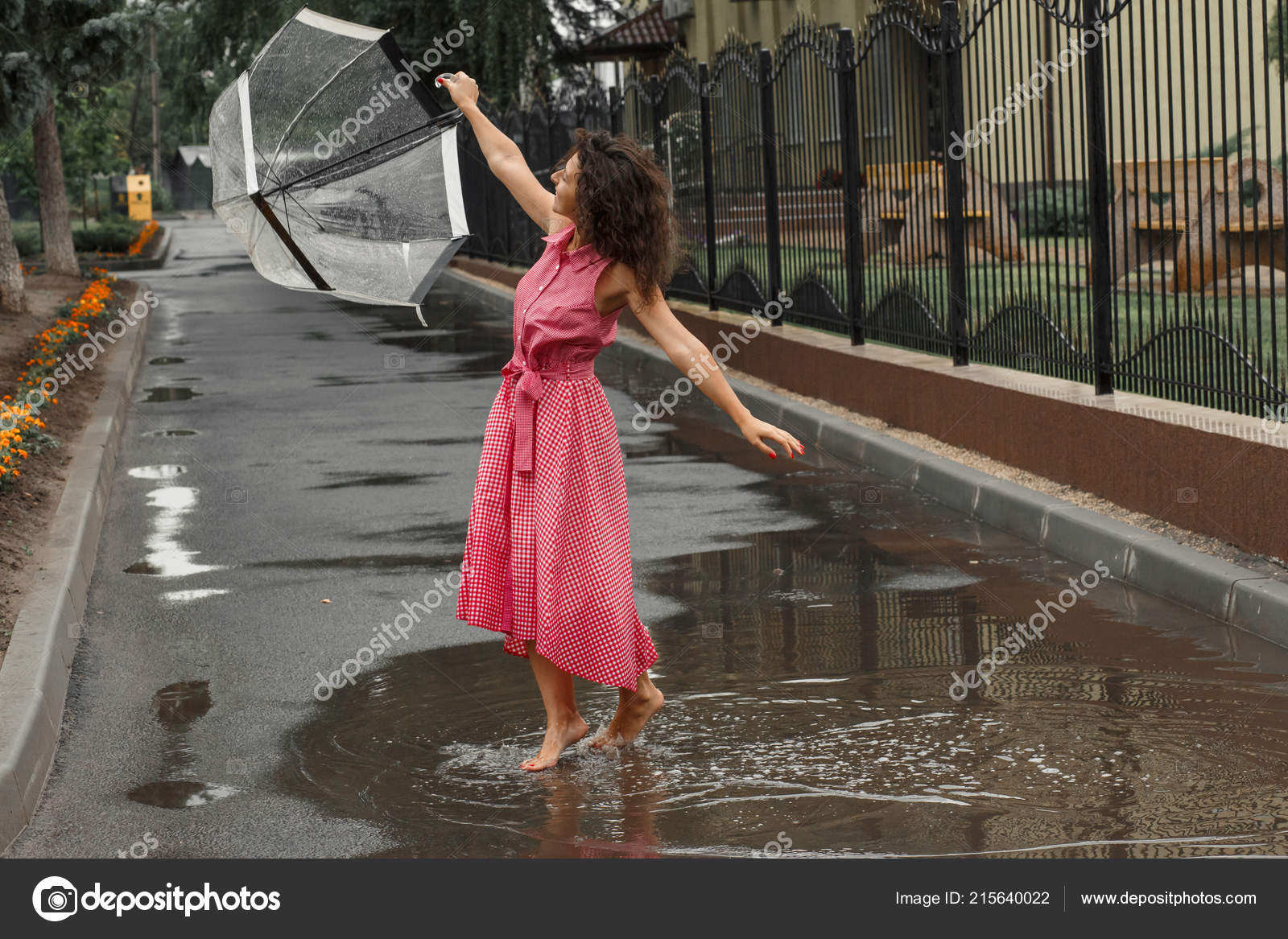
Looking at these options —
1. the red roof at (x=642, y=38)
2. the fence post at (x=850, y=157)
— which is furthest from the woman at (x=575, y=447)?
the red roof at (x=642, y=38)

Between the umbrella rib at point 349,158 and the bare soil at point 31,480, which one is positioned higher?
the umbrella rib at point 349,158

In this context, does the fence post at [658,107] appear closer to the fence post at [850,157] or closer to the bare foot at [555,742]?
the fence post at [850,157]

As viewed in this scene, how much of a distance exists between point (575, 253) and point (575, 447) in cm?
58

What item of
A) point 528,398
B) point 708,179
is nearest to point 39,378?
point 708,179

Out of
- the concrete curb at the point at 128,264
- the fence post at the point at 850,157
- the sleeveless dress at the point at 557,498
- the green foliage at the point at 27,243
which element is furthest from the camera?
the green foliage at the point at 27,243

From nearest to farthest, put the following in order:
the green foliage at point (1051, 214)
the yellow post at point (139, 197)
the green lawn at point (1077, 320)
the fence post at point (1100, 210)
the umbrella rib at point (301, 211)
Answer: the umbrella rib at point (301, 211)
the green lawn at point (1077, 320)
the fence post at point (1100, 210)
the green foliage at point (1051, 214)
the yellow post at point (139, 197)

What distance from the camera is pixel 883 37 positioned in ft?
35.6

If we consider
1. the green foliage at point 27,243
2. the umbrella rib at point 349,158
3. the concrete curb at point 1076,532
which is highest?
the green foliage at point 27,243

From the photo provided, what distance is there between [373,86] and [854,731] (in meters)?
2.75

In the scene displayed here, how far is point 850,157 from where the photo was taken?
1144 cm

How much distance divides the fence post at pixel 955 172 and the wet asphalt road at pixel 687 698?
3.94 ft

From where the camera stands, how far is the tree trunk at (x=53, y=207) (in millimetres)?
26734

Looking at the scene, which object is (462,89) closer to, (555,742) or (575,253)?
(575,253)

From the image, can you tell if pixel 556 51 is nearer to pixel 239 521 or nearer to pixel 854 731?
pixel 239 521
